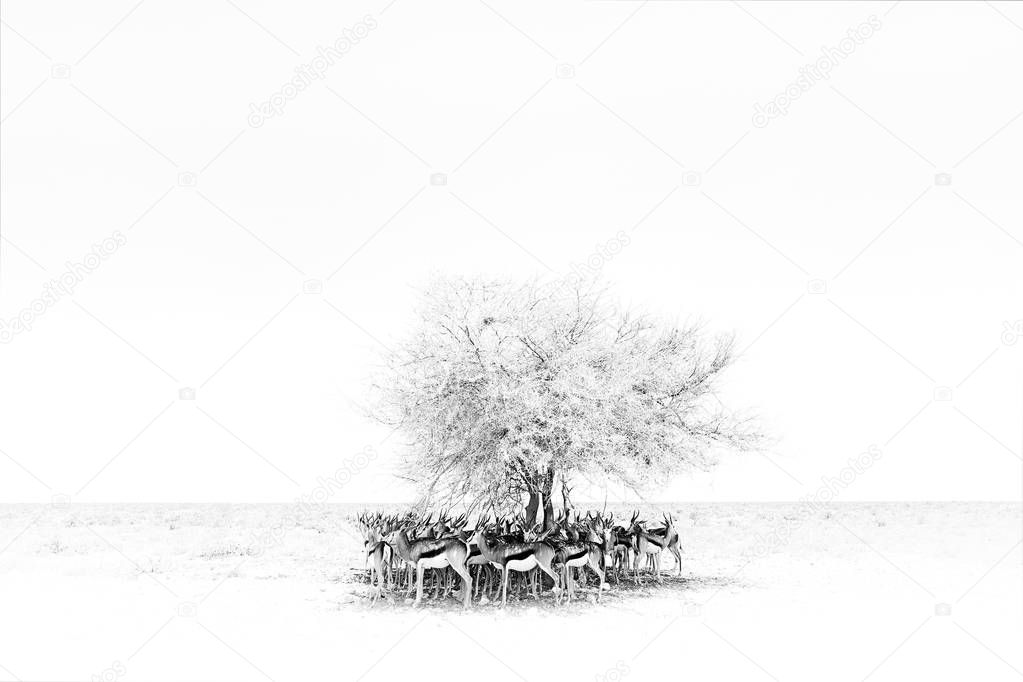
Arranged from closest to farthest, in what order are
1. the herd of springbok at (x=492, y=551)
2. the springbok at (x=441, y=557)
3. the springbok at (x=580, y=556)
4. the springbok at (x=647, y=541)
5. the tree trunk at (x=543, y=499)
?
1. the springbok at (x=441, y=557)
2. the herd of springbok at (x=492, y=551)
3. the springbok at (x=580, y=556)
4. the tree trunk at (x=543, y=499)
5. the springbok at (x=647, y=541)

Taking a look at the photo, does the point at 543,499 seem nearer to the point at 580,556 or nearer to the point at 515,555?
the point at 580,556

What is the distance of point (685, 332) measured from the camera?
810 inches

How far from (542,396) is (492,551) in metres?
3.05

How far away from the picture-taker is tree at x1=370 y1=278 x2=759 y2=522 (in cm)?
1767

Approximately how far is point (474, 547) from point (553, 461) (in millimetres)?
2522

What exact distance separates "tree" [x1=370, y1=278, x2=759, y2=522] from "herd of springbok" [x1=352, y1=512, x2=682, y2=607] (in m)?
1.03

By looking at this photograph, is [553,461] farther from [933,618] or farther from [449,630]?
[933,618]

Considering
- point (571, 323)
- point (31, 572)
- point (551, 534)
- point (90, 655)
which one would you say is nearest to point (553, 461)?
point (551, 534)

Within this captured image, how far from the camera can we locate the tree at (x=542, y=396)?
1767 cm

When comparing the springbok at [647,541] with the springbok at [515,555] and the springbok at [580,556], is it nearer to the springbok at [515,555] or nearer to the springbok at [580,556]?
the springbok at [580,556]

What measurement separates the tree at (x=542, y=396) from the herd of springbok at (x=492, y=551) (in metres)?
1.03

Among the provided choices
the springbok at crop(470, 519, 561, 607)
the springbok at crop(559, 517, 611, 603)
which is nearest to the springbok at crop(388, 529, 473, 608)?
the springbok at crop(470, 519, 561, 607)

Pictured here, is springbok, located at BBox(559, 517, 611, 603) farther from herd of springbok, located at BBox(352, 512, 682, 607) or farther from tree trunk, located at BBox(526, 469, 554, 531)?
tree trunk, located at BBox(526, 469, 554, 531)

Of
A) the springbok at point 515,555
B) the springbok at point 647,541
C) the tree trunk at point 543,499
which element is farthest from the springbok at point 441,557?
the springbok at point 647,541
